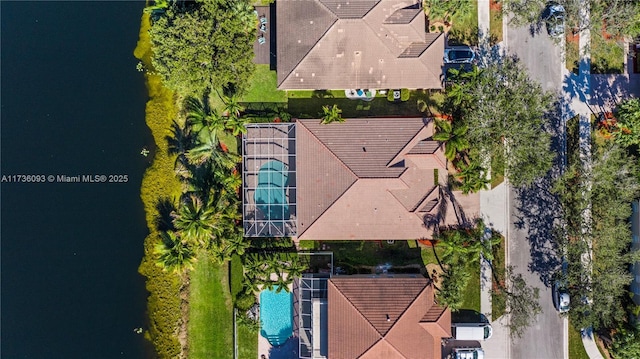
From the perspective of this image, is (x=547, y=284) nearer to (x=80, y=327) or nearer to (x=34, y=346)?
(x=80, y=327)

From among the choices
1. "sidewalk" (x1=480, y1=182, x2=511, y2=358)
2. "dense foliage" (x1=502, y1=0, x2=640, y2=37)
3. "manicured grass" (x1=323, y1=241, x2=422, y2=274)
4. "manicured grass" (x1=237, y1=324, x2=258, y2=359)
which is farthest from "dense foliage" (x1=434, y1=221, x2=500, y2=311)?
"dense foliage" (x1=502, y1=0, x2=640, y2=37)

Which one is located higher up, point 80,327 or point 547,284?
point 547,284

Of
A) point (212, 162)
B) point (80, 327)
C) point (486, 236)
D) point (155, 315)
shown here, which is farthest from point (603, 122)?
point (80, 327)

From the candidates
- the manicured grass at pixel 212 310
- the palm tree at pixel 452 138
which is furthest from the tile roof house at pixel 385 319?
the palm tree at pixel 452 138

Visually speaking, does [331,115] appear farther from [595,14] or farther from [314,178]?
[595,14]

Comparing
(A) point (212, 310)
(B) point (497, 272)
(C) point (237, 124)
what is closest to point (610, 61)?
(B) point (497, 272)

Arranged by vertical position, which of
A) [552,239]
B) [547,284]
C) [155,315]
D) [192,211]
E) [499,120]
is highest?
[499,120]
